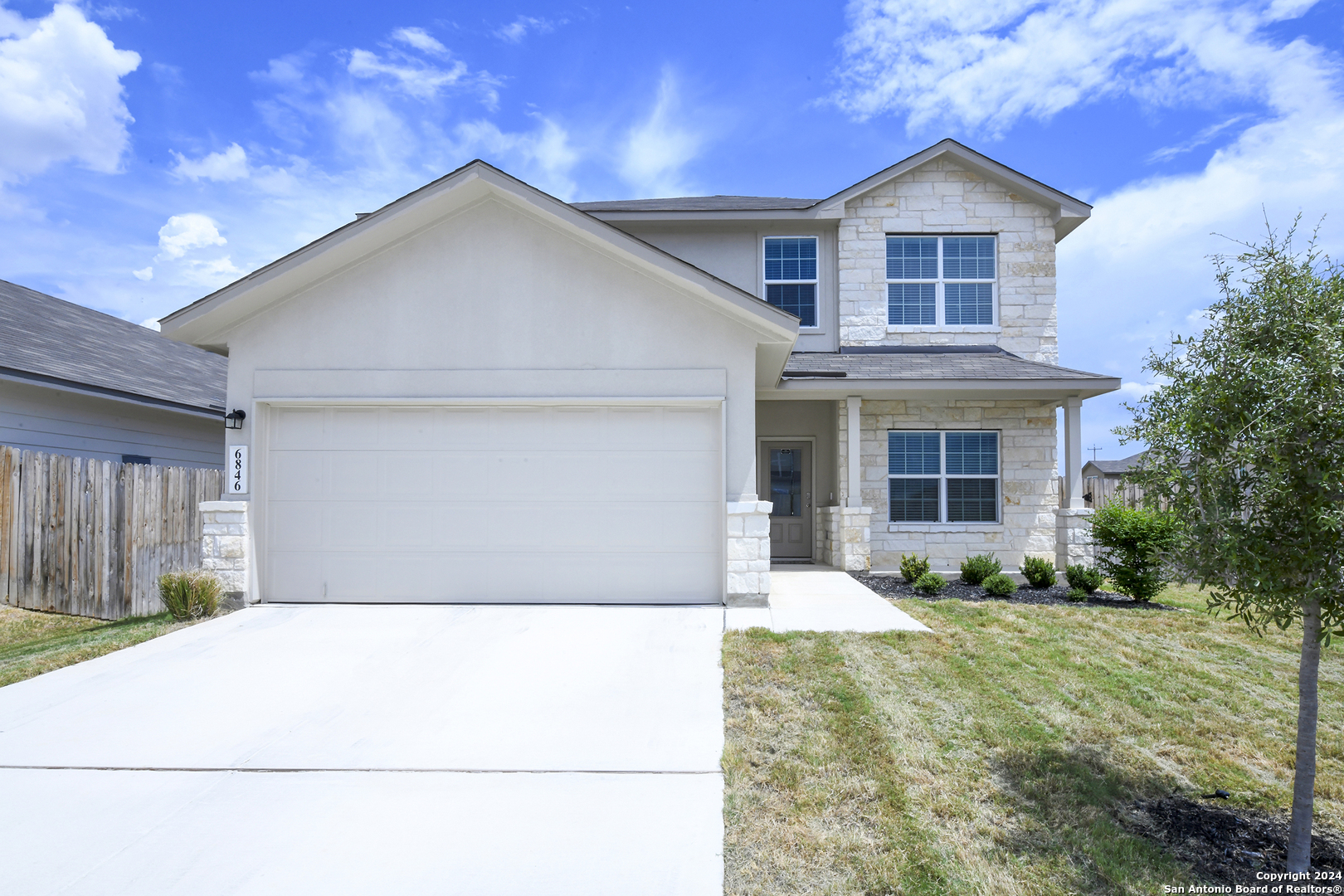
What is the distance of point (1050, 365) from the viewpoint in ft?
42.9

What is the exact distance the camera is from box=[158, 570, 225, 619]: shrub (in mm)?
8352

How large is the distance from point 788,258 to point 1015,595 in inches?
280

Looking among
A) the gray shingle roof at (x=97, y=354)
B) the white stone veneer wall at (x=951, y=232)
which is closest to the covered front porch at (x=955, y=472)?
the white stone veneer wall at (x=951, y=232)

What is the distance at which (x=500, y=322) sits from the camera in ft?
28.9

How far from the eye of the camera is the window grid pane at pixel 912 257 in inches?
541

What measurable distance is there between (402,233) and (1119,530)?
33.9ft

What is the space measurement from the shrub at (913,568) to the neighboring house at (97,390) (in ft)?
41.5

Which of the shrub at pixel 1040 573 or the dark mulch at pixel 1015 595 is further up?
the shrub at pixel 1040 573

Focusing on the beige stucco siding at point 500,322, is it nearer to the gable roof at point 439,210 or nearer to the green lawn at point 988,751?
the gable roof at point 439,210

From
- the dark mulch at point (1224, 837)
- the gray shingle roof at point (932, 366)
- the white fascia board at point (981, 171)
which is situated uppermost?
the white fascia board at point (981, 171)

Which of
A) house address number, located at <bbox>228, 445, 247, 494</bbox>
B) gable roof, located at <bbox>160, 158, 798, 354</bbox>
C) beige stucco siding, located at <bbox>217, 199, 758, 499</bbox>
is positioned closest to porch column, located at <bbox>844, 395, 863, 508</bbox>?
gable roof, located at <bbox>160, 158, 798, 354</bbox>

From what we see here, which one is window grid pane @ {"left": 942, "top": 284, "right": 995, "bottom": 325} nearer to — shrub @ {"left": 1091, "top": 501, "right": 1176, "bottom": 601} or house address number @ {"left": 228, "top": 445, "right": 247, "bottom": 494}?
shrub @ {"left": 1091, "top": 501, "right": 1176, "bottom": 601}

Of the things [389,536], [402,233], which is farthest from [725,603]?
[402,233]

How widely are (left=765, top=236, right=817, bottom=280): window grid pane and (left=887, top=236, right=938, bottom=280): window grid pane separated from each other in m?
1.50
